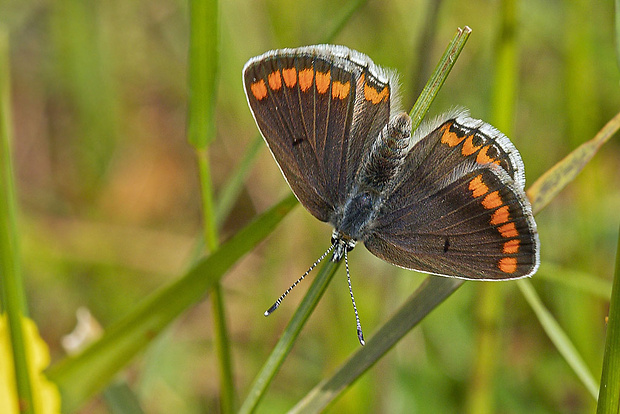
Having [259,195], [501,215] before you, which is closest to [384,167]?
[501,215]

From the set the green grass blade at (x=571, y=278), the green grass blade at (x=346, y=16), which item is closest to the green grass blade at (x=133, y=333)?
the green grass blade at (x=346, y=16)

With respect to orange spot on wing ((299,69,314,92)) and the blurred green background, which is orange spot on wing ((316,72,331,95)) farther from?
the blurred green background

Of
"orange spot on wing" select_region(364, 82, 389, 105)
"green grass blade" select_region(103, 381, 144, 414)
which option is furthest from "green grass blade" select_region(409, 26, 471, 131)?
"green grass blade" select_region(103, 381, 144, 414)

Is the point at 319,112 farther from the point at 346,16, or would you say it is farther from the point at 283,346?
the point at 283,346

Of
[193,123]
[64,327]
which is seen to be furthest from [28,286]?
[193,123]

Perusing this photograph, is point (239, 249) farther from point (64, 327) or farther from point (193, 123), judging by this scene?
point (64, 327)

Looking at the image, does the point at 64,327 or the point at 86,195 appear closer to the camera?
the point at 64,327

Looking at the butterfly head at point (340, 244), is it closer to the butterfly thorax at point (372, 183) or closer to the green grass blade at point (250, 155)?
the butterfly thorax at point (372, 183)
